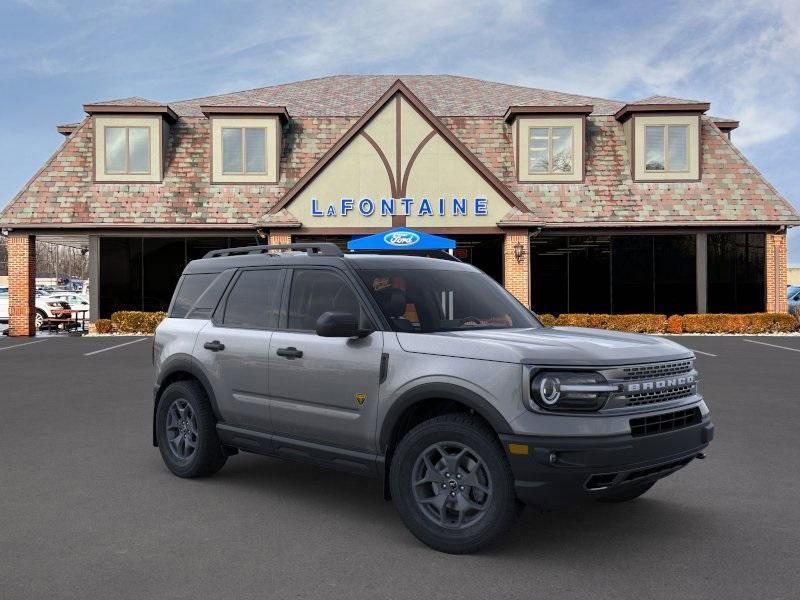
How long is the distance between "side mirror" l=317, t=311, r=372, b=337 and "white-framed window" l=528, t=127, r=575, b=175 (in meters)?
21.3

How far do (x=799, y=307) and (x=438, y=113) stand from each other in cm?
1426

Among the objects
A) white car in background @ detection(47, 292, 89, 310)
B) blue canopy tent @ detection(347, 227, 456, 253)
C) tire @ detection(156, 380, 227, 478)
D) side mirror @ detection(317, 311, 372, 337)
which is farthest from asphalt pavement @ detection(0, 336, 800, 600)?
white car in background @ detection(47, 292, 89, 310)

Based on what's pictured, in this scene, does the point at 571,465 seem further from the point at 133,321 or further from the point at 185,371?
the point at 133,321

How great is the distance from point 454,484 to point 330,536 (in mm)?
929

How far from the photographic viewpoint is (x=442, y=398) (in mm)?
4934

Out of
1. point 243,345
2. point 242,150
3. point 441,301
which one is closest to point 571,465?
point 441,301

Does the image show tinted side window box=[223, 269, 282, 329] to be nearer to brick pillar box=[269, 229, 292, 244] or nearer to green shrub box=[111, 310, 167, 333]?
brick pillar box=[269, 229, 292, 244]

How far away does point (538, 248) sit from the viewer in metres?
26.1

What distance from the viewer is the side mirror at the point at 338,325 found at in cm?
501

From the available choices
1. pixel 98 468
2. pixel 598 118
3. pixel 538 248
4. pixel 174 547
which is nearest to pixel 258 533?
pixel 174 547

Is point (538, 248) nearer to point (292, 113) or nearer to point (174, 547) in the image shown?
point (292, 113)

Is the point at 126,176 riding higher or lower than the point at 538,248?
higher

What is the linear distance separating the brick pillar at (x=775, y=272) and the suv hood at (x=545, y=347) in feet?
74.5

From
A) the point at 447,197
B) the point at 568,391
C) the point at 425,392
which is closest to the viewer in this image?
the point at 568,391
